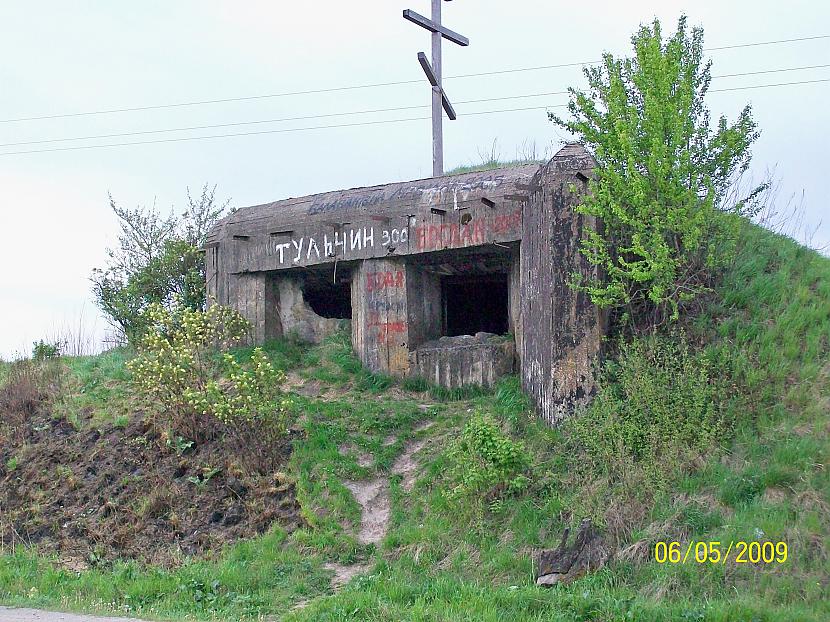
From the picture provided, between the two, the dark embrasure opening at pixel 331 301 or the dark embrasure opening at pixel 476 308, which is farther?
the dark embrasure opening at pixel 331 301

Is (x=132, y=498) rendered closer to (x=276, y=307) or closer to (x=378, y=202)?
(x=276, y=307)

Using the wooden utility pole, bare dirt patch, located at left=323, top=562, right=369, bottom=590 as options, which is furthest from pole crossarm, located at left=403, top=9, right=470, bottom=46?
bare dirt patch, located at left=323, top=562, right=369, bottom=590

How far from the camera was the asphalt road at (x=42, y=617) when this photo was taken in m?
7.94

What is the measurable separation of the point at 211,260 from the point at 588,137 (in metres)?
7.59

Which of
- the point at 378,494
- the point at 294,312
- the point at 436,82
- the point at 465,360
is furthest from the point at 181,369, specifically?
the point at 436,82

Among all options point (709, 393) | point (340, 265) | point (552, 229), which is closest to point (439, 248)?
point (340, 265)

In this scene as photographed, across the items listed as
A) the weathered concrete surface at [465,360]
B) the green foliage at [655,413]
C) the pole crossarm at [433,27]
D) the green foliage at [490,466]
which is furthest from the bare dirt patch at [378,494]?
the pole crossarm at [433,27]

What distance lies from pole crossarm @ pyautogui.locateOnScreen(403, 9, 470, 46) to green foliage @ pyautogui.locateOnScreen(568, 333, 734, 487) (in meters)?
8.57

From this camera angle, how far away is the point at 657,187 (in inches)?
404

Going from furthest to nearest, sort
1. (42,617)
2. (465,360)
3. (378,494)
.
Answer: (465,360), (378,494), (42,617)

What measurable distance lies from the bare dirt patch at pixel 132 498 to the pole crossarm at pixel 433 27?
27.5ft

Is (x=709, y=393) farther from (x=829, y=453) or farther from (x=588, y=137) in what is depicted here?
(x=588, y=137)

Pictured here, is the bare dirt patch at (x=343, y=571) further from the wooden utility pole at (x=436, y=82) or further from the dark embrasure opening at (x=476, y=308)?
the wooden utility pole at (x=436, y=82)

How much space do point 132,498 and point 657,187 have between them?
7368 mm
